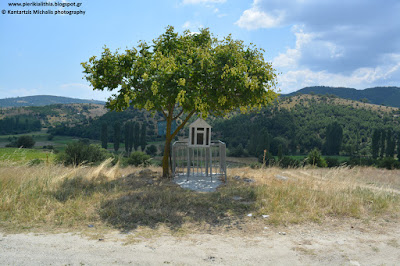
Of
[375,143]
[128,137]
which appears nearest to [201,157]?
[375,143]

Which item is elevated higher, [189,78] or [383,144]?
[189,78]

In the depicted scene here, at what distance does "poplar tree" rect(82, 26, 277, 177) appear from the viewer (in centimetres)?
870

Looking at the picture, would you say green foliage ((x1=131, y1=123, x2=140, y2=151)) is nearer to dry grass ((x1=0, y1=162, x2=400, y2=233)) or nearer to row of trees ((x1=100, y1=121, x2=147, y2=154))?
row of trees ((x1=100, y1=121, x2=147, y2=154))

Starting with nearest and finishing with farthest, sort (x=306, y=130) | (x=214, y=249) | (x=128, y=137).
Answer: (x=214, y=249) < (x=128, y=137) < (x=306, y=130)

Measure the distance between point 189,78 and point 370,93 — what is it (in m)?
176

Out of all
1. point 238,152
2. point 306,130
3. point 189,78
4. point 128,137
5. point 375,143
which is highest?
point 189,78

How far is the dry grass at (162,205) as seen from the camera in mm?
6359

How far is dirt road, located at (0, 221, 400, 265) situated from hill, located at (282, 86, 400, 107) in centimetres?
14836

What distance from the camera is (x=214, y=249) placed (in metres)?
4.98

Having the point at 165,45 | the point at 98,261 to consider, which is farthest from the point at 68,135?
the point at 98,261

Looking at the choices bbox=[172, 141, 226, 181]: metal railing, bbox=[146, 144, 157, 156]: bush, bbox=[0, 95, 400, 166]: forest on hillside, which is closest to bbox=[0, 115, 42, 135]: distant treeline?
bbox=[0, 95, 400, 166]: forest on hillside

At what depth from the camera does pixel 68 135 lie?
9831 cm

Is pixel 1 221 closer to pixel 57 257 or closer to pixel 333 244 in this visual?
pixel 57 257

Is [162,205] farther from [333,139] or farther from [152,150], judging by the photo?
[333,139]
